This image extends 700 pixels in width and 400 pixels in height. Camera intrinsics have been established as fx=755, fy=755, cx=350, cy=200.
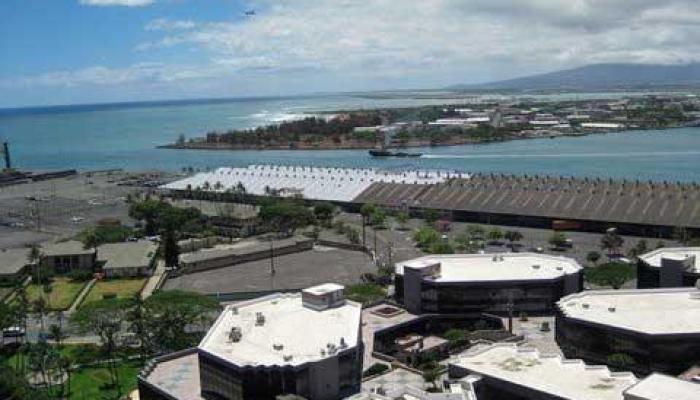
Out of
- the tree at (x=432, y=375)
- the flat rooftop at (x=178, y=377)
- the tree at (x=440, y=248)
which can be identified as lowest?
the tree at (x=432, y=375)

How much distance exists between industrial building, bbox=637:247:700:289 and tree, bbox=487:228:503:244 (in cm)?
1316

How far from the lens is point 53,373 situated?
79.2 feet

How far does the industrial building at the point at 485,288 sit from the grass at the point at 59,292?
15860 mm

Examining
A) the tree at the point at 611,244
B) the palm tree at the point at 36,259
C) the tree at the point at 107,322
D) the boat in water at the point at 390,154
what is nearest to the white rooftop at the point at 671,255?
the tree at the point at 611,244

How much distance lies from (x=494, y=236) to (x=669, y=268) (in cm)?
1560

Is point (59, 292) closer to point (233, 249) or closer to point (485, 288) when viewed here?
point (233, 249)

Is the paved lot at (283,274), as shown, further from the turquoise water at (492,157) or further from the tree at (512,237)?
the turquoise water at (492,157)

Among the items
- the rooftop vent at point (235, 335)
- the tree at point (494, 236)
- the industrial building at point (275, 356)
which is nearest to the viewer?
the industrial building at point (275, 356)

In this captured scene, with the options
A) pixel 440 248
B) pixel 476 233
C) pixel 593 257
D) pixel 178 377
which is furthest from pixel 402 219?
pixel 178 377

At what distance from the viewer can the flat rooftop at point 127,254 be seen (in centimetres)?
3910

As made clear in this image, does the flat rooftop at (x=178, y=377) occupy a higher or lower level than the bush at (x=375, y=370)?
higher

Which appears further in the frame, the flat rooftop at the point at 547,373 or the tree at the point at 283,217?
the tree at the point at 283,217

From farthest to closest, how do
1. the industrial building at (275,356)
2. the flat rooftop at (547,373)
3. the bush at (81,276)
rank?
the bush at (81,276)
the industrial building at (275,356)
the flat rooftop at (547,373)

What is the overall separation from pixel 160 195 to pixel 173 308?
131 ft
